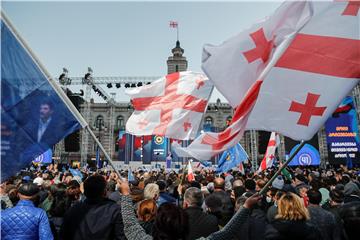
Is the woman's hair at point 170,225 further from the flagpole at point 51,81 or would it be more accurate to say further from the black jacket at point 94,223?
the flagpole at point 51,81

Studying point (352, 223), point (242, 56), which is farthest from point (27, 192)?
point (352, 223)

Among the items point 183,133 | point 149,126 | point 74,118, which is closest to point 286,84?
point 74,118

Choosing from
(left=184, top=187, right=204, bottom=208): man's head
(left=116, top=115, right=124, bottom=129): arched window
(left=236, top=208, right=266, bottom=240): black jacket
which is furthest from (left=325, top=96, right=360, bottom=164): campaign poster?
(left=116, top=115, right=124, bottom=129): arched window

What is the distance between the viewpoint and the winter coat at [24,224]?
3.17m

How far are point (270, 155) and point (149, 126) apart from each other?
6538mm

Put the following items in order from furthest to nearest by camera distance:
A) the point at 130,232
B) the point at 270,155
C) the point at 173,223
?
the point at 270,155
the point at 130,232
the point at 173,223

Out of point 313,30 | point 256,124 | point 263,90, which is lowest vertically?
point 256,124

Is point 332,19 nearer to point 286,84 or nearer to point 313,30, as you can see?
point 313,30

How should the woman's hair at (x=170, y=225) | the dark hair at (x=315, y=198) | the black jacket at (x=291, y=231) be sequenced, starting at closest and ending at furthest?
the woman's hair at (x=170, y=225) < the black jacket at (x=291, y=231) < the dark hair at (x=315, y=198)

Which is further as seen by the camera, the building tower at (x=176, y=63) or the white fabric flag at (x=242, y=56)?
the building tower at (x=176, y=63)

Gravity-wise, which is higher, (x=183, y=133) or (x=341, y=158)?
(x=183, y=133)

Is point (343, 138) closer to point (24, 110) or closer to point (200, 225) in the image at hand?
point (200, 225)

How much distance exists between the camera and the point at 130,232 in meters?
2.75

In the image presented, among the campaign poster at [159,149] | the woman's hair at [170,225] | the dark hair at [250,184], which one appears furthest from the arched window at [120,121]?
the woman's hair at [170,225]
